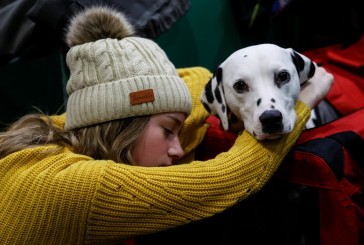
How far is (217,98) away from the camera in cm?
123

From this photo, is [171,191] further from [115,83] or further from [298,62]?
[298,62]

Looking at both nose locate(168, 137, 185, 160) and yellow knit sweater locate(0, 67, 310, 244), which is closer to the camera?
yellow knit sweater locate(0, 67, 310, 244)

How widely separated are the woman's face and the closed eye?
288 millimetres

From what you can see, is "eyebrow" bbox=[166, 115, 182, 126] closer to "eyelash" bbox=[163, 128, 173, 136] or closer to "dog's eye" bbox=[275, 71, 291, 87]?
"eyelash" bbox=[163, 128, 173, 136]

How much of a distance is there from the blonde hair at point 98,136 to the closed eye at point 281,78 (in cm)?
36

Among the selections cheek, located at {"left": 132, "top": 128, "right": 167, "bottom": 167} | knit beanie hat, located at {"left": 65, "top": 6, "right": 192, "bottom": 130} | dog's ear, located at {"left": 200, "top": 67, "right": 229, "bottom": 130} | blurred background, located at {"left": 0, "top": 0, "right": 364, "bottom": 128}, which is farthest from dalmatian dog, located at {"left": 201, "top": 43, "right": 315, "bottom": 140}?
blurred background, located at {"left": 0, "top": 0, "right": 364, "bottom": 128}

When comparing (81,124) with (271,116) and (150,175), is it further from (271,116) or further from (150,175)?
(271,116)

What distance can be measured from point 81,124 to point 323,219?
66 centimetres

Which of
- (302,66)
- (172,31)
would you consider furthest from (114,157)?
(172,31)

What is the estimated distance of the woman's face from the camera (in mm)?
1103

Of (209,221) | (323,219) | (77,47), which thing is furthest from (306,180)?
(77,47)

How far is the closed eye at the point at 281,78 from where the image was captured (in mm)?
1108

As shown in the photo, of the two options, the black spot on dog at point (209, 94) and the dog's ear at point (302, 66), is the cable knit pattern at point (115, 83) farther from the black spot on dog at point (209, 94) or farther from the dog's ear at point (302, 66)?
the dog's ear at point (302, 66)

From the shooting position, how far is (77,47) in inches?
45.2
